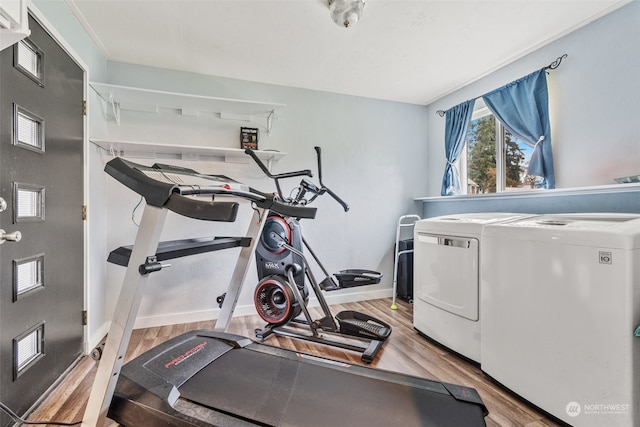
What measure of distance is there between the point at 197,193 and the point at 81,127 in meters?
1.51

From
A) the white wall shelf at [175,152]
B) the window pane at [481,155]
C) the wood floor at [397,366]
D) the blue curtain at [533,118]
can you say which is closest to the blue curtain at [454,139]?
the window pane at [481,155]

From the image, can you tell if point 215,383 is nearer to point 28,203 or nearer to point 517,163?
point 28,203

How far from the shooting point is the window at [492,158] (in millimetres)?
2499

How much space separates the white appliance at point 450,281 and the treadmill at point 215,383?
2.38 ft

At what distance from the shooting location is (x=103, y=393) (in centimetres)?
99

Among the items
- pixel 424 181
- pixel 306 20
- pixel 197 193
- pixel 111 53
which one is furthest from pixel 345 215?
pixel 111 53

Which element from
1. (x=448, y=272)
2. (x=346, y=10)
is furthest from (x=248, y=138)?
(x=448, y=272)

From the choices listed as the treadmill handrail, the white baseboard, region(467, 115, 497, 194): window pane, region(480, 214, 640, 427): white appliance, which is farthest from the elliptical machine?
region(467, 115, 497, 194): window pane

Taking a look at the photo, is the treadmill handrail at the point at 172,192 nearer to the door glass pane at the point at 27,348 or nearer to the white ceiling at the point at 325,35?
the door glass pane at the point at 27,348

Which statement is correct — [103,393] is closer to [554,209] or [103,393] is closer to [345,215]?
[345,215]

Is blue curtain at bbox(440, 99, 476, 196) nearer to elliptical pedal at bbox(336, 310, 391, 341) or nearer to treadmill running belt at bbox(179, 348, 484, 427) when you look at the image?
elliptical pedal at bbox(336, 310, 391, 341)

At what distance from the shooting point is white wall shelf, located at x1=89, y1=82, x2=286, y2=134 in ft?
7.14

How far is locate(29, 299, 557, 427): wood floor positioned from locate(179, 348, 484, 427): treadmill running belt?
1.59 feet

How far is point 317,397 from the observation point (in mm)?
1158
